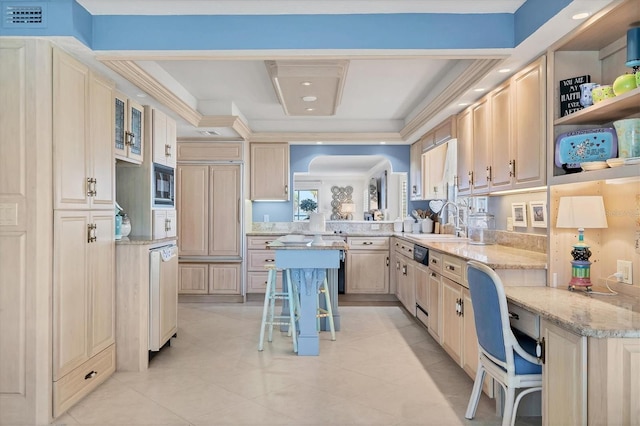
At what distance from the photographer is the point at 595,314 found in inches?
67.7

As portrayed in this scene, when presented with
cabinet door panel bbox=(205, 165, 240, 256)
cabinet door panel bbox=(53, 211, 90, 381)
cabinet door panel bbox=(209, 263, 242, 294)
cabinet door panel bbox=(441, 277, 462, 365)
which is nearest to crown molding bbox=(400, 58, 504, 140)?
cabinet door panel bbox=(441, 277, 462, 365)

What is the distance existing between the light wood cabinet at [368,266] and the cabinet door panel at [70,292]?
11.7ft

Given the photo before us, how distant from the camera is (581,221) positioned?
2.22 m

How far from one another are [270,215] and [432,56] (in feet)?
13.3

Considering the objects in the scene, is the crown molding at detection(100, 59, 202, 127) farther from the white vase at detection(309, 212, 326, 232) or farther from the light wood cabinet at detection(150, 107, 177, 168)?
the white vase at detection(309, 212, 326, 232)

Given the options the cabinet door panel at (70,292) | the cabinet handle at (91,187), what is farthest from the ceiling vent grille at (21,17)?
the cabinet door panel at (70,292)

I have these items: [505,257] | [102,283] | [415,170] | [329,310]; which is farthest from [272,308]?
[415,170]

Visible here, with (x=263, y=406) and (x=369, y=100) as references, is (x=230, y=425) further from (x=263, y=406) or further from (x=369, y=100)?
(x=369, y=100)

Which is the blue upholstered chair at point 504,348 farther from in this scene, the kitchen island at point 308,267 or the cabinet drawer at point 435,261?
the kitchen island at point 308,267

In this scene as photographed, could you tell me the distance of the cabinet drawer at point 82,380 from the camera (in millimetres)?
2451

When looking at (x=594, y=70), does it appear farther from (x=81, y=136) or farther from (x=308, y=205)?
(x=308, y=205)

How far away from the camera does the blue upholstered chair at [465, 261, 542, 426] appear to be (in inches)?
79.9

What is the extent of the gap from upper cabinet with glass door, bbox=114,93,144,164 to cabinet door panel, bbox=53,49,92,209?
473 mm

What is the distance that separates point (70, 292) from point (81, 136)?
998 mm
